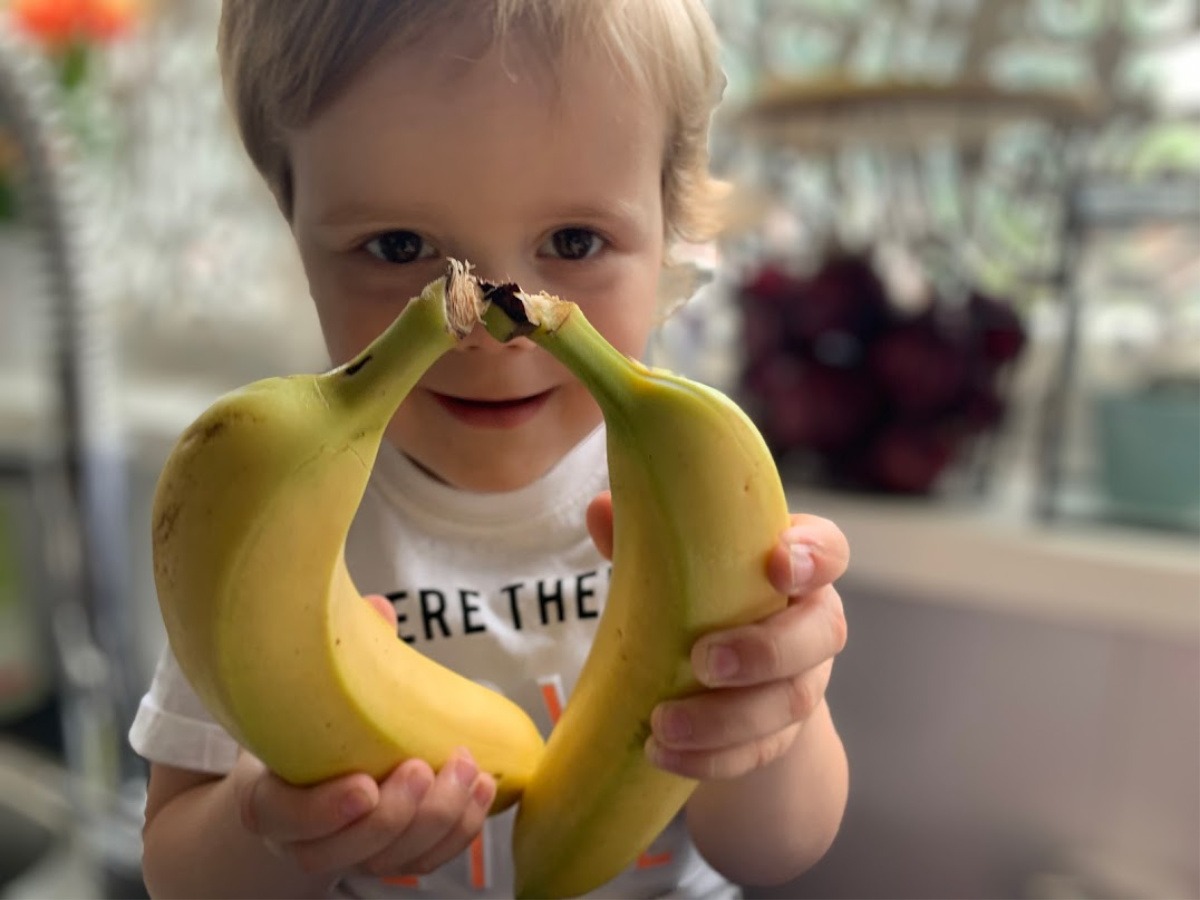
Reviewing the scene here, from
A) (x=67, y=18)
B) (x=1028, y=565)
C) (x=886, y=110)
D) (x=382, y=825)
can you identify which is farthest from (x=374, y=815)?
(x=67, y=18)

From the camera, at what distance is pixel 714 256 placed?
0.27 metres

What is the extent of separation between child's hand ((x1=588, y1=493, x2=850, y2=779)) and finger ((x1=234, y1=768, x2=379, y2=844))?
6 centimetres

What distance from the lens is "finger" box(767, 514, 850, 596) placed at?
20cm

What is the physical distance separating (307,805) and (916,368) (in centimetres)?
57

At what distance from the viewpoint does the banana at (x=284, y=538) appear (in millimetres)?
184

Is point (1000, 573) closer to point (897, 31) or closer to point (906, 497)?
point (906, 497)

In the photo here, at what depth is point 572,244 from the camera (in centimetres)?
22

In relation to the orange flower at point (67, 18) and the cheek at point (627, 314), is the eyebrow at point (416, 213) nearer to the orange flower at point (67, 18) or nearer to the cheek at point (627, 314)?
the cheek at point (627, 314)

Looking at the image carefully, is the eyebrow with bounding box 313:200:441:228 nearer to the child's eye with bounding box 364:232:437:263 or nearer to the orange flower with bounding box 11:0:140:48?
the child's eye with bounding box 364:232:437:263

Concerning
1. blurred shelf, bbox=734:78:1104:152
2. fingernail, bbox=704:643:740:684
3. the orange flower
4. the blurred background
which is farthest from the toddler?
the orange flower

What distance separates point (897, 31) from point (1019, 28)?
9 centimetres

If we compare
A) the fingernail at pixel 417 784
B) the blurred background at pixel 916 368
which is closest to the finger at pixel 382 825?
the fingernail at pixel 417 784

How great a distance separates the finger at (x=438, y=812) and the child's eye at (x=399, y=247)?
0.35 feet

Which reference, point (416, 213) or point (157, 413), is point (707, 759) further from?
point (157, 413)
